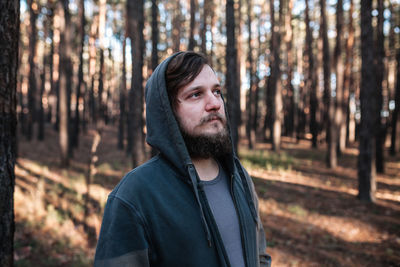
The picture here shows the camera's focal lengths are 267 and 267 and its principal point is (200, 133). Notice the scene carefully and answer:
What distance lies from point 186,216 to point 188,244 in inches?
5.3

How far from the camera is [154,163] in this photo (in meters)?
1.55

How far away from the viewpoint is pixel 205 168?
5.51 ft

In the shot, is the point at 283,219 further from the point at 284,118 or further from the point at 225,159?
the point at 284,118

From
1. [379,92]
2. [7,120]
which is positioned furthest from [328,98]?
[7,120]

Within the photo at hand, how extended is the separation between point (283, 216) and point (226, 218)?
6.55m

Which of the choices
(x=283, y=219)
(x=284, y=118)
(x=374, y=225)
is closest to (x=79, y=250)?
(x=283, y=219)

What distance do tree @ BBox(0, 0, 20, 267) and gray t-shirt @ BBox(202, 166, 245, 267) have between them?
183 cm

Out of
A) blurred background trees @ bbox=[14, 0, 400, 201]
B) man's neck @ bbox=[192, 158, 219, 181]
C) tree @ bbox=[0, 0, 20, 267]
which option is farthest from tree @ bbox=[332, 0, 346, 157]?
tree @ bbox=[0, 0, 20, 267]

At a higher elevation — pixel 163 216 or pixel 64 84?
pixel 64 84

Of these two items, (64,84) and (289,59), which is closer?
(64,84)

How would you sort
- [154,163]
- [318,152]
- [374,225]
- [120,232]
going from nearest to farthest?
[120,232] → [154,163] → [374,225] → [318,152]

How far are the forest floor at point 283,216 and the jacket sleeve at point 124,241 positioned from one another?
430 cm

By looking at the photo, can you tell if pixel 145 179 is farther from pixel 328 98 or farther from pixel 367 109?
pixel 328 98

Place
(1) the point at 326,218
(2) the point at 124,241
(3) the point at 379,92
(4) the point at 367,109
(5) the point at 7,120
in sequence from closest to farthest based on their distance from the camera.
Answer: (2) the point at 124,241, (5) the point at 7,120, (1) the point at 326,218, (4) the point at 367,109, (3) the point at 379,92
